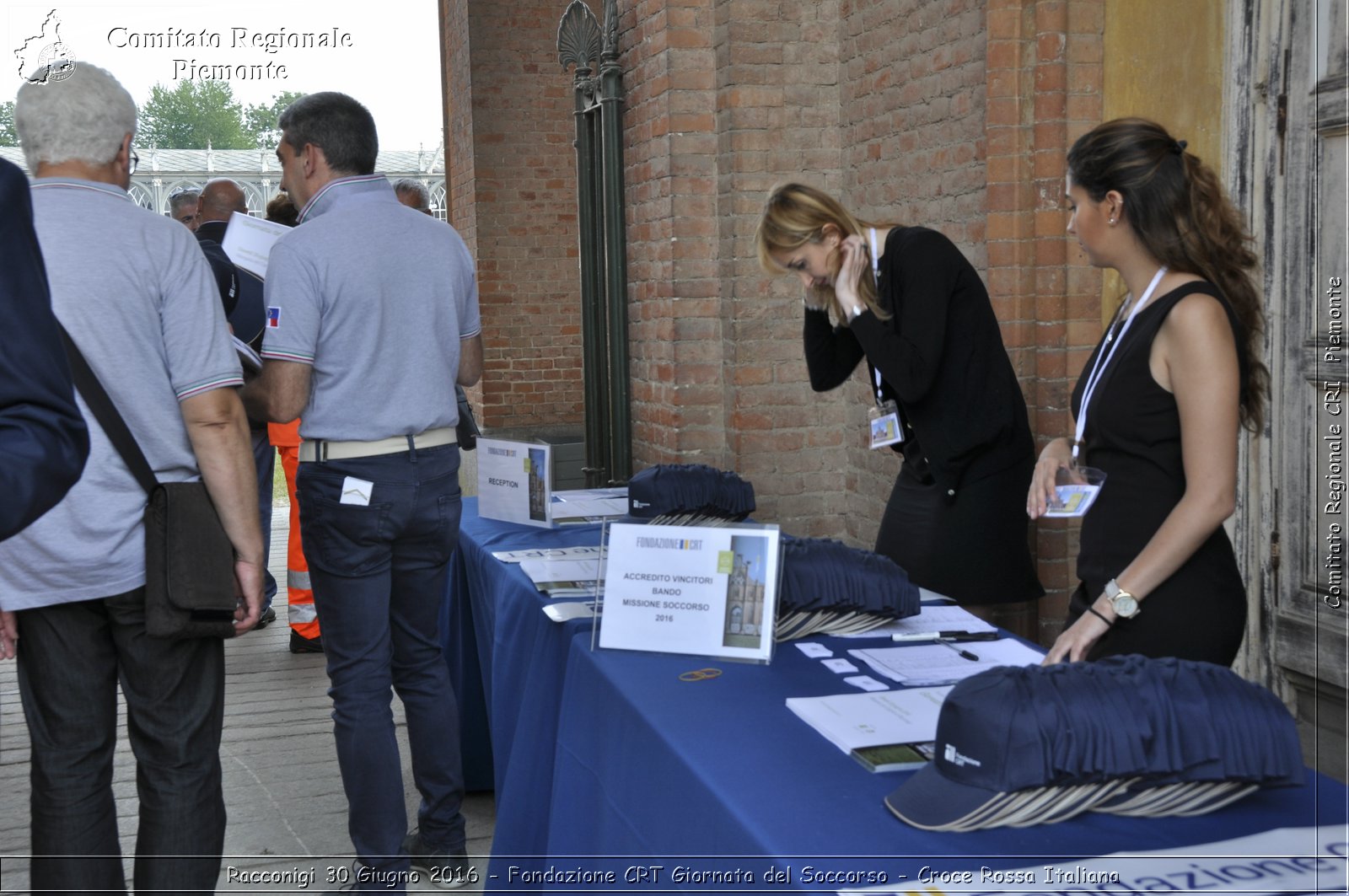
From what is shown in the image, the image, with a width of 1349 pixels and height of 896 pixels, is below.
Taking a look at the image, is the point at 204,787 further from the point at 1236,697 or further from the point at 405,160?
the point at 405,160

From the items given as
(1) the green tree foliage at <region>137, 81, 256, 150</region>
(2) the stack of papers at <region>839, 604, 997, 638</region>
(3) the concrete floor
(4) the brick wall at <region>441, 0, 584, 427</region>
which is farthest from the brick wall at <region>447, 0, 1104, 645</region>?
(1) the green tree foliage at <region>137, 81, 256, 150</region>

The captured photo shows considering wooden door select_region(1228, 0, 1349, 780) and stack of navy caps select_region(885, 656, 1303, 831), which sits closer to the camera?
stack of navy caps select_region(885, 656, 1303, 831)

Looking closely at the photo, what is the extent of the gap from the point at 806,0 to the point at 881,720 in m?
3.30

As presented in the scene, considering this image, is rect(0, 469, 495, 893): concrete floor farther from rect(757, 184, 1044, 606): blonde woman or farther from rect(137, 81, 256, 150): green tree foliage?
rect(137, 81, 256, 150): green tree foliage

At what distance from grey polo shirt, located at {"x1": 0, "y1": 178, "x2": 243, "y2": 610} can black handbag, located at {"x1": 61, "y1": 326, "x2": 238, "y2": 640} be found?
24 millimetres

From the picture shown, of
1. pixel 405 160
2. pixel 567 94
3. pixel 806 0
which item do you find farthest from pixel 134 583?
pixel 405 160

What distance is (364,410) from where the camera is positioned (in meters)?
2.73

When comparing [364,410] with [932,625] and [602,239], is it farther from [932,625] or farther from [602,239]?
[602,239]

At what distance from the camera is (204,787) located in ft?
7.61

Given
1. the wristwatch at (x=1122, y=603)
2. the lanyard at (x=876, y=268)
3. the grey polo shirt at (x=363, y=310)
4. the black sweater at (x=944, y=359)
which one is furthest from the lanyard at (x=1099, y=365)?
the grey polo shirt at (x=363, y=310)

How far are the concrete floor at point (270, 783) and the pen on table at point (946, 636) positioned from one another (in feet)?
4.92

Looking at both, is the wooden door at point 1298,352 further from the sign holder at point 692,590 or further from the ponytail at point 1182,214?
the sign holder at point 692,590

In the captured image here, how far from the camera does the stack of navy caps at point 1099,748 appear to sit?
130 centimetres

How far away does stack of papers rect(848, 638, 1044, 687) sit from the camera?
6.24ft
